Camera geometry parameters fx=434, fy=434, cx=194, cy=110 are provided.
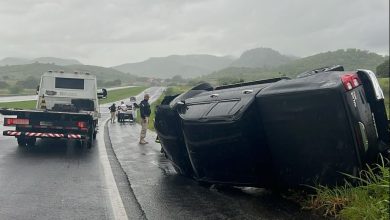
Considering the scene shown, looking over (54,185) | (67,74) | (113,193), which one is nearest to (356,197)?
(113,193)

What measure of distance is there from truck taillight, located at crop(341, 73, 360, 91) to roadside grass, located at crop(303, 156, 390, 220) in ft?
3.23

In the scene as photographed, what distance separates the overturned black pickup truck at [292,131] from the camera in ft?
17.3

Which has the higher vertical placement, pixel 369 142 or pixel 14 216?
pixel 369 142

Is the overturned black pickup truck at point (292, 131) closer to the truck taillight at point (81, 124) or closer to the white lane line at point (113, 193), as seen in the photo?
the white lane line at point (113, 193)

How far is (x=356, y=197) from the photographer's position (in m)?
5.07

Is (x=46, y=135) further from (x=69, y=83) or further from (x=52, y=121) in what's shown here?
(x=69, y=83)

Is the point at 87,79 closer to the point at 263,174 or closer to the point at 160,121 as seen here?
the point at 160,121

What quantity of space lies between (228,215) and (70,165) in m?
5.04

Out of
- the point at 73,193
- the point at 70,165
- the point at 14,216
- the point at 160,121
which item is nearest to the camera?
the point at 14,216

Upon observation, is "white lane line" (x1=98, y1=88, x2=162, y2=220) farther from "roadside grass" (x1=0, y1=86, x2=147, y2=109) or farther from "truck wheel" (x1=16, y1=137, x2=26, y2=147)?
"roadside grass" (x1=0, y1=86, x2=147, y2=109)

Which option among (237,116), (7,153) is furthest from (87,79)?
(237,116)

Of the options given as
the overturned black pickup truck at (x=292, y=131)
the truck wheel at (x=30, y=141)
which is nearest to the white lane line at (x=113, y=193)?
the overturned black pickup truck at (x=292, y=131)

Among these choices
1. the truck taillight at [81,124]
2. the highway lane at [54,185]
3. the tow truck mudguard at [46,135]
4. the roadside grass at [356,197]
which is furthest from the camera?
the truck taillight at [81,124]

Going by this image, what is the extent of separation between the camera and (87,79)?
15.3m
